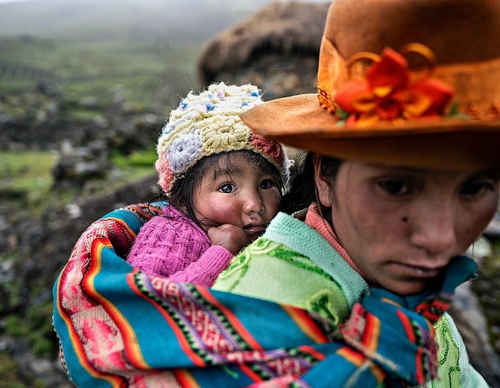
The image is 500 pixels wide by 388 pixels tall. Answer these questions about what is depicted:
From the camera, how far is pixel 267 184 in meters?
2.17

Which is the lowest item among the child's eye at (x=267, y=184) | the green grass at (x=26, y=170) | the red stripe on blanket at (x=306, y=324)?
the green grass at (x=26, y=170)

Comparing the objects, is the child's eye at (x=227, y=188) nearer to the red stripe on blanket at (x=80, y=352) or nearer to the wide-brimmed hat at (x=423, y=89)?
the red stripe on blanket at (x=80, y=352)

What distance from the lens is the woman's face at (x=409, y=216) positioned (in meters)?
1.12

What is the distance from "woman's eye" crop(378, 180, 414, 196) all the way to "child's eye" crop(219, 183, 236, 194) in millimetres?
1005

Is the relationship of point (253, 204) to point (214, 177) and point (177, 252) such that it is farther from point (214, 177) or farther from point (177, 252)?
point (177, 252)

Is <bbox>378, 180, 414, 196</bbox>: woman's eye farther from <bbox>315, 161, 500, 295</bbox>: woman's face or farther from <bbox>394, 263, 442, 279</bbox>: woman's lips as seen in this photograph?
<bbox>394, 263, 442, 279</bbox>: woman's lips

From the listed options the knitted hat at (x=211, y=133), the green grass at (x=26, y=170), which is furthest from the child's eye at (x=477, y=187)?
the green grass at (x=26, y=170)

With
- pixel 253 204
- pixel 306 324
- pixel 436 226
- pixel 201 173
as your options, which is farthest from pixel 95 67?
pixel 436 226

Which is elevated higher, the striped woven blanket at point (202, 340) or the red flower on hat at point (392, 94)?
the red flower on hat at point (392, 94)

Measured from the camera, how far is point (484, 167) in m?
1.09

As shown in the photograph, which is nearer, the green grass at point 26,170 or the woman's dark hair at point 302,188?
the woman's dark hair at point 302,188

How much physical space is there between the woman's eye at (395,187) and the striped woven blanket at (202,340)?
0.88 feet

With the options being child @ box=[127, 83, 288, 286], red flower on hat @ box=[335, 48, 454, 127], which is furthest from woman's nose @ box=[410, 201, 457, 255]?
child @ box=[127, 83, 288, 286]

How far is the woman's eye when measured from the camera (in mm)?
1133
